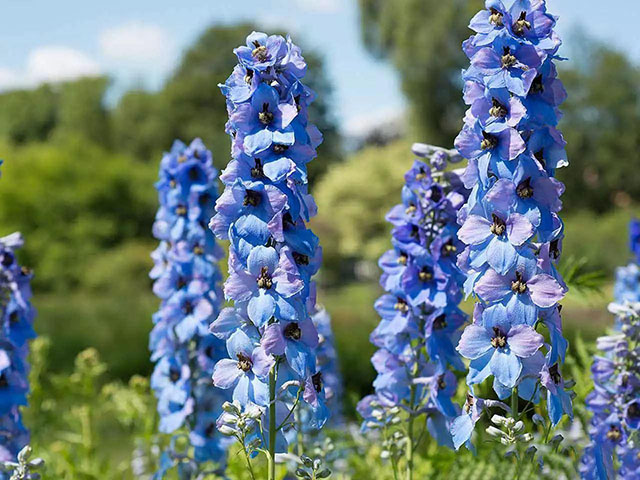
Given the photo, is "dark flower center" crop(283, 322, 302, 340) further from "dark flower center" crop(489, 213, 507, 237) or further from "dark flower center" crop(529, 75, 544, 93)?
"dark flower center" crop(529, 75, 544, 93)

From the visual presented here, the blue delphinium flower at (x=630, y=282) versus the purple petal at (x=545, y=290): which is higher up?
the blue delphinium flower at (x=630, y=282)

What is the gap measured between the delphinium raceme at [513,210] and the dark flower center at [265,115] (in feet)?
1.78

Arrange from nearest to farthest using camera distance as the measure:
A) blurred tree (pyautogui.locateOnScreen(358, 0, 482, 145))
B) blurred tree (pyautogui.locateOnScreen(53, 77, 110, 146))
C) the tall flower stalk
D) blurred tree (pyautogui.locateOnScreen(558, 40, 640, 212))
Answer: the tall flower stalk → blurred tree (pyautogui.locateOnScreen(558, 40, 640, 212)) → blurred tree (pyautogui.locateOnScreen(358, 0, 482, 145)) → blurred tree (pyautogui.locateOnScreen(53, 77, 110, 146))

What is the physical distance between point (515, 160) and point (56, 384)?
353cm

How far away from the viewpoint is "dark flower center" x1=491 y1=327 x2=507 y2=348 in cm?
218

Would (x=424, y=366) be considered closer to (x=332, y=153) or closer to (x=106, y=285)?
(x=106, y=285)

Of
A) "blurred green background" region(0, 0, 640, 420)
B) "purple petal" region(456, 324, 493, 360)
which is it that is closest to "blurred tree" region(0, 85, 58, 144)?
"blurred green background" region(0, 0, 640, 420)

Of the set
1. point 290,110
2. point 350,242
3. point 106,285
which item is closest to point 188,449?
point 290,110

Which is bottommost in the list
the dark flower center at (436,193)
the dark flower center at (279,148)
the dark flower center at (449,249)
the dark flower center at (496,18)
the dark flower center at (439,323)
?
the dark flower center at (439,323)

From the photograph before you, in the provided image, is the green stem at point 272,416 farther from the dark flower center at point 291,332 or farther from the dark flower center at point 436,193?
the dark flower center at point 436,193

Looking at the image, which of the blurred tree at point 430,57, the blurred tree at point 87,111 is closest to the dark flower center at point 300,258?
the blurred tree at point 430,57

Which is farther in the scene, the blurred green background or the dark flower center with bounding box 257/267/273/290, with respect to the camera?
the blurred green background

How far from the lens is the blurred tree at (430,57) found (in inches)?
1272

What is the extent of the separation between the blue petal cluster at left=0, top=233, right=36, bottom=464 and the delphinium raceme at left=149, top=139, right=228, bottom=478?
0.69 m
